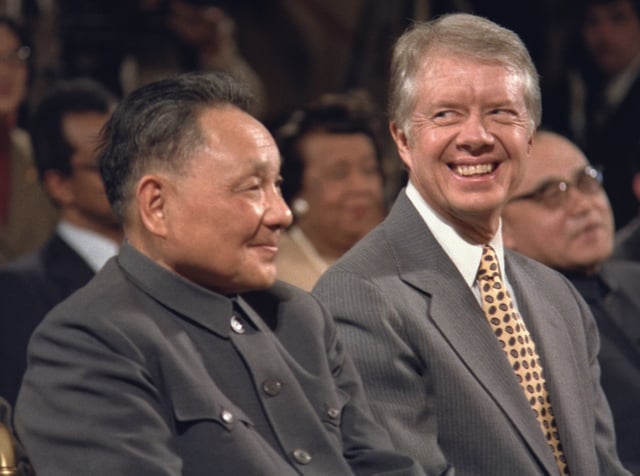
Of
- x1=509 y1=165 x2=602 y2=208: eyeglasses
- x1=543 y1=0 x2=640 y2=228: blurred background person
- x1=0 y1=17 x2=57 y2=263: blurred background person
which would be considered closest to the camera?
x1=509 y1=165 x2=602 y2=208: eyeglasses

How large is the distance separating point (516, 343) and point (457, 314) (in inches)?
5.9

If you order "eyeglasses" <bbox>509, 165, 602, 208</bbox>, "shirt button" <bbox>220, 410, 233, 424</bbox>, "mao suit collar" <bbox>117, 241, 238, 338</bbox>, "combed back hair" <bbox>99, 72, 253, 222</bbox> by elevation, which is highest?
"combed back hair" <bbox>99, 72, 253, 222</bbox>

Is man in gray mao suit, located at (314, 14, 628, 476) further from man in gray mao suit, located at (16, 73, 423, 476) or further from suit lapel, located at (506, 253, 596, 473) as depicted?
man in gray mao suit, located at (16, 73, 423, 476)

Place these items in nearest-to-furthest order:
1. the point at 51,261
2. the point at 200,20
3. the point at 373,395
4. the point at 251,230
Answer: the point at 251,230 < the point at 373,395 < the point at 51,261 < the point at 200,20

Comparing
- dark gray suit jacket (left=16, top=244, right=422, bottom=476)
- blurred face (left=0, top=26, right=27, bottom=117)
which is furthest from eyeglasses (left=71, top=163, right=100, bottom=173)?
dark gray suit jacket (left=16, top=244, right=422, bottom=476)

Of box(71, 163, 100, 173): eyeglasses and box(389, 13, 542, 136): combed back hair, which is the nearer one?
box(389, 13, 542, 136): combed back hair

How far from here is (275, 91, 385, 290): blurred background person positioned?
4.67 m

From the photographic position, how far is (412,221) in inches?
120

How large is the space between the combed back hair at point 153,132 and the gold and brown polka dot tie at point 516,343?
69cm

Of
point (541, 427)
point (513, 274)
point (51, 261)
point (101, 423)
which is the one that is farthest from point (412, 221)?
point (51, 261)

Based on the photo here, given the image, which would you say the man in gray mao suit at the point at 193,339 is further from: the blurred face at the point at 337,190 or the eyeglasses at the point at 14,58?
the eyeglasses at the point at 14,58

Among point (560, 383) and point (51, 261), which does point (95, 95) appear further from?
point (560, 383)

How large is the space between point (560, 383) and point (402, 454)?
48cm

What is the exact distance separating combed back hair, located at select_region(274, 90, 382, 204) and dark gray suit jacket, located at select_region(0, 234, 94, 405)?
69 cm
